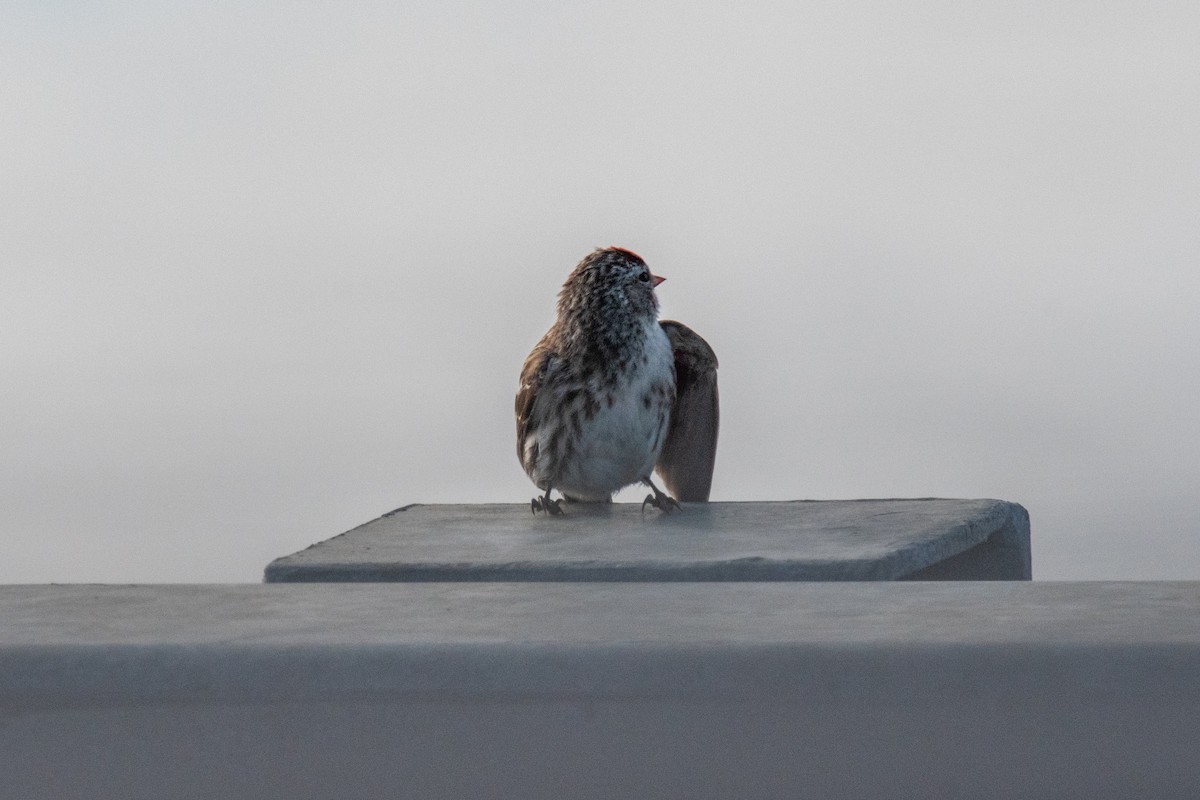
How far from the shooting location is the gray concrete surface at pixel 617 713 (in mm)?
1919

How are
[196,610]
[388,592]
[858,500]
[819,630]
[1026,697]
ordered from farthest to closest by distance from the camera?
[858,500] < [388,592] < [196,610] < [819,630] < [1026,697]

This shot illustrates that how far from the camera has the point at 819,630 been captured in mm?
2143

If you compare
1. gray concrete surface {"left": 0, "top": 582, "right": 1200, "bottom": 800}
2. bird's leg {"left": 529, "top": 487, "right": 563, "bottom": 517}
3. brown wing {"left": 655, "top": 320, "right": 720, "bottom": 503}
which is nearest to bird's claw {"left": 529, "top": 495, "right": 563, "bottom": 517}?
bird's leg {"left": 529, "top": 487, "right": 563, "bottom": 517}

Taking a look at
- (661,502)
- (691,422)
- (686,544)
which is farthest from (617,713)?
(691,422)

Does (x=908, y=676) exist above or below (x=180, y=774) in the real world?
above

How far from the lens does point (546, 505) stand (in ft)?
15.3

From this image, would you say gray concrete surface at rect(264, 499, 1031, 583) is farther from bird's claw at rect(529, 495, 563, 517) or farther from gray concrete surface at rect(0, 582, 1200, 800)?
gray concrete surface at rect(0, 582, 1200, 800)

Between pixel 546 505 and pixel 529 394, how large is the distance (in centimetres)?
35

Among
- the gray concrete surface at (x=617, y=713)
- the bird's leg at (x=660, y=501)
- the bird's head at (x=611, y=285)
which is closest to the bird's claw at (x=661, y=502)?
the bird's leg at (x=660, y=501)

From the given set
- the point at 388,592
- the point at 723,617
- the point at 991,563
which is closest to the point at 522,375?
the point at 991,563

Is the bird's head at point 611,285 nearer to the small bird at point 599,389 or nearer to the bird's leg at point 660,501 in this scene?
the small bird at point 599,389

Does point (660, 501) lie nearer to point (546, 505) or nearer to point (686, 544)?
point (546, 505)

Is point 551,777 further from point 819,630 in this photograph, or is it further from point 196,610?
point 196,610

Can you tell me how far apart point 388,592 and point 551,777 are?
92 centimetres
